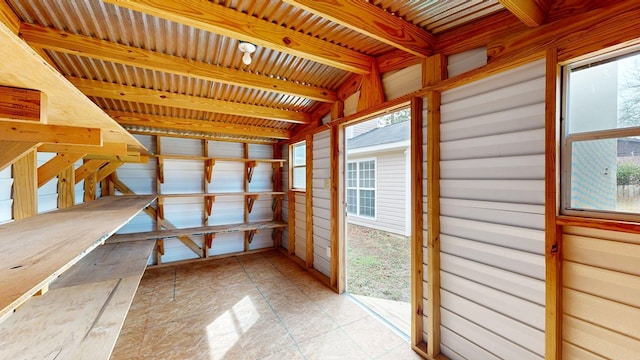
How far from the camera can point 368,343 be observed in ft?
7.33

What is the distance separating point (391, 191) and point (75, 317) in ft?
19.5

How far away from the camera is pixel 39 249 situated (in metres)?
0.87

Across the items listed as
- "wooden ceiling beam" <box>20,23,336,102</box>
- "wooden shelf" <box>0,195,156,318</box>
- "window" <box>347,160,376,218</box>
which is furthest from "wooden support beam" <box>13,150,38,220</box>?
"window" <box>347,160,376,218</box>

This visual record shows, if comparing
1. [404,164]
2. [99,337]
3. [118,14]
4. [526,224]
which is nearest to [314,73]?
[118,14]

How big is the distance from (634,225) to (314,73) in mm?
2670

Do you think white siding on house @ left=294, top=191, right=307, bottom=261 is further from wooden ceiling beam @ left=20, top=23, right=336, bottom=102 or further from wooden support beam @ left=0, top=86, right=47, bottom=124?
wooden support beam @ left=0, top=86, right=47, bottom=124

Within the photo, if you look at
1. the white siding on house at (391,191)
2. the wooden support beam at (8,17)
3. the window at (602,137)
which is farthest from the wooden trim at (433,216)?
the white siding on house at (391,191)

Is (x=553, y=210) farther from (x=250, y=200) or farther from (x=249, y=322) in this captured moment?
(x=250, y=200)

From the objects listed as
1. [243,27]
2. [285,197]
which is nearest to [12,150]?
[243,27]

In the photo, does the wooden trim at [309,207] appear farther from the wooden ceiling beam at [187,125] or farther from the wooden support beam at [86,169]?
the wooden support beam at [86,169]

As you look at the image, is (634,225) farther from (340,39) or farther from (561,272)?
(340,39)

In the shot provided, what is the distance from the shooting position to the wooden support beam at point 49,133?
118 centimetres

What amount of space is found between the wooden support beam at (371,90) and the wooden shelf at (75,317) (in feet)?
8.56

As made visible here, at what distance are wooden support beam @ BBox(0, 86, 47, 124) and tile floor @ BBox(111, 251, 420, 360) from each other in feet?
6.95
